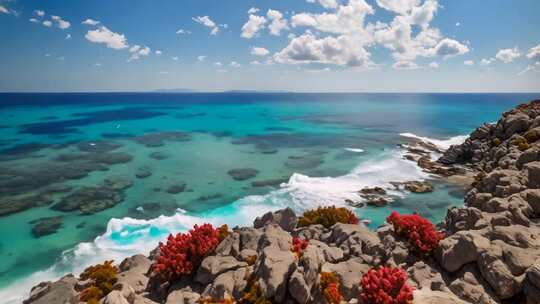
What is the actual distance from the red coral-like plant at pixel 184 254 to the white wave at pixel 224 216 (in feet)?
36.1

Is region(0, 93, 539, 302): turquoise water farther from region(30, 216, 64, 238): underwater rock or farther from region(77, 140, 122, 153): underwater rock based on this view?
region(77, 140, 122, 153): underwater rock

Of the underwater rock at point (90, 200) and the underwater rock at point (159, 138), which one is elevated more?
the underwater rock at point (159, 138)

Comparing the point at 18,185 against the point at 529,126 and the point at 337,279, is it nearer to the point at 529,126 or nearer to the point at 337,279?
the point at 337,279

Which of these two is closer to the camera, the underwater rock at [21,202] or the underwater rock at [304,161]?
the underwater rock at [21,202]

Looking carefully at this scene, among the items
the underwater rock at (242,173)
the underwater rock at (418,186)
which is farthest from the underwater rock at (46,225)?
the underwater rock at (418,186)

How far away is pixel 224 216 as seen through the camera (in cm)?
2941

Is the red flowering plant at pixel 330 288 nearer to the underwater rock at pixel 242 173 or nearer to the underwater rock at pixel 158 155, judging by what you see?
the underwater rock at pixel 242 173

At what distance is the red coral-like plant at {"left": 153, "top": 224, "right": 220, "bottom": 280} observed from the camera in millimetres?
13406

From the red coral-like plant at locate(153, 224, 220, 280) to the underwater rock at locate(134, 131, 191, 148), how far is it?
172 feet

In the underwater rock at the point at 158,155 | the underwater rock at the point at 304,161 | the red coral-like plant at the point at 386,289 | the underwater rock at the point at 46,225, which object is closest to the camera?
the red coral-like plant at the point at 386,289

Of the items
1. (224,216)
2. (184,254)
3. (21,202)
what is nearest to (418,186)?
(224,216)

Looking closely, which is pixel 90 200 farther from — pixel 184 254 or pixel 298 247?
pixel 298 247

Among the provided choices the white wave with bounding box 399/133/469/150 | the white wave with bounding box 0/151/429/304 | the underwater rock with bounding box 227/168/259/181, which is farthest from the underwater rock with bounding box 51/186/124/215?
the white wave with bounding box 399/133/469/150

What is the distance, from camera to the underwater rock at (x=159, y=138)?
216ft
